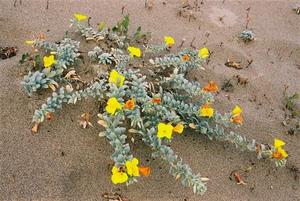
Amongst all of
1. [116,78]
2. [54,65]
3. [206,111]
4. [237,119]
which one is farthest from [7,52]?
[237,119]

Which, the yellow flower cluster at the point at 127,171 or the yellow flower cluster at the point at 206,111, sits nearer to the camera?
the yellow flower cluster at the point at 127,171

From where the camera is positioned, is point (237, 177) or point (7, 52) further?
point (7, 52)

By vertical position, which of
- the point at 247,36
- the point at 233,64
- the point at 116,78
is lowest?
the point at 233,64

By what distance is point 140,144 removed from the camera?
3.53 meters


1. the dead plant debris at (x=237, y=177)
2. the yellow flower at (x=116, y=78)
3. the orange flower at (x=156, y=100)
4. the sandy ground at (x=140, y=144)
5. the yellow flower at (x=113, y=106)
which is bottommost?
the dead plant debris at (x=237, y=177)

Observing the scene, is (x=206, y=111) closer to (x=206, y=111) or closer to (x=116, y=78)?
(x=206, y=111)

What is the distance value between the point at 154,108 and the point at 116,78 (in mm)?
395

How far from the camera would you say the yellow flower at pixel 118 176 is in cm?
306

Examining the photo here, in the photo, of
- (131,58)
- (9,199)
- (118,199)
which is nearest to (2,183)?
(9,199)

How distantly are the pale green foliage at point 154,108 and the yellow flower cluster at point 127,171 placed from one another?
52mm

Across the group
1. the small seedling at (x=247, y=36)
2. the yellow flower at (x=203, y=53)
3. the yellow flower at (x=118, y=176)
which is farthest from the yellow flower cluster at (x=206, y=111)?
the small seedling at (x=247, y=36)

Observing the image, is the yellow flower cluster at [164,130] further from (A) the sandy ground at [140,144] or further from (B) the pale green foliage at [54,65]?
(B) the pale green foliage at [54,65]

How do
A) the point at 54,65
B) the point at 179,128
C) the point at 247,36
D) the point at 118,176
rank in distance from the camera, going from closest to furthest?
the point at 118,176 → the point at 179,128 → the point at 54,65 → the point at 247,36

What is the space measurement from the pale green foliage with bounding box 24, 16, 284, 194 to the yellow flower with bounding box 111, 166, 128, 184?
0.06 meters
